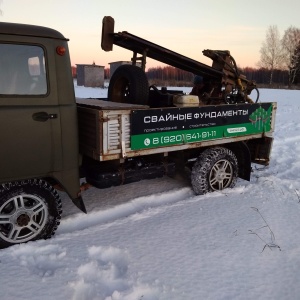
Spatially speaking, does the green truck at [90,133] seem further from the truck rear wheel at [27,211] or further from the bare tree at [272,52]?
the bare tree at [272,52]

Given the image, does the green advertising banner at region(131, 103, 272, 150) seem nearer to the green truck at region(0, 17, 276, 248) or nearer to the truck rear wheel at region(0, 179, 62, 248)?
the green truck at region(0, 17, 276, 248)

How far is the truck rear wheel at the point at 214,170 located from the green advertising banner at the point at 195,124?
308mm

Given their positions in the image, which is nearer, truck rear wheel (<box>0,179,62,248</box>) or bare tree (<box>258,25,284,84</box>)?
truck rear wheel (<box>0,179,62,248</box>)

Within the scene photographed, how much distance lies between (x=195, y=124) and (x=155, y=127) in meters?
0.73

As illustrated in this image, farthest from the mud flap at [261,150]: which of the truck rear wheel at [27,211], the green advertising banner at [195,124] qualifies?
the truck rear wheel at [27,211]

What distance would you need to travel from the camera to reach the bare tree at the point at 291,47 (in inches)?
2507

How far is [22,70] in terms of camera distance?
3.42 m

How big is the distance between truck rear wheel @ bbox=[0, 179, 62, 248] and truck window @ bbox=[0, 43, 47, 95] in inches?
38.6

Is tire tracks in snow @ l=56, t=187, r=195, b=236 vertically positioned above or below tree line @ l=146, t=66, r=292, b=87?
below

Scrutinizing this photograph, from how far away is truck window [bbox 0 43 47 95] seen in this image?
331 centimetres

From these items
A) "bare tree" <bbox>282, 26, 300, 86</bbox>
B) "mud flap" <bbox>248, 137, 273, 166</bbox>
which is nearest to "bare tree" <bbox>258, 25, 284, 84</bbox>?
"bare tree" <bbox>282, 26, 300, 86</bbox>

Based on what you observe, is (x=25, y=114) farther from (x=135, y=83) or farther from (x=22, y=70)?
(x=135, y=83)

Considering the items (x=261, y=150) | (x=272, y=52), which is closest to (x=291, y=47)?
(x=272, y=52)

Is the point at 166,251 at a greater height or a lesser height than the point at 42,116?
lesser
